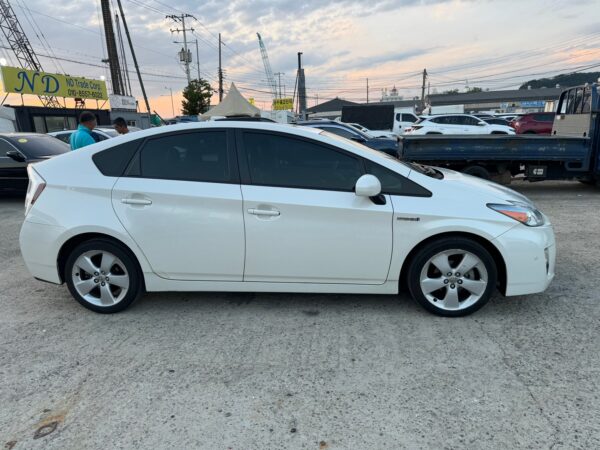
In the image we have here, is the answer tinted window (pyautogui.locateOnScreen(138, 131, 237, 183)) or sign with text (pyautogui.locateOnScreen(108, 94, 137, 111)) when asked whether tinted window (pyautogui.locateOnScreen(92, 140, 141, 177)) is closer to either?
tinted window (pyautogui.locateOnScreen(138, 131, 237, 183))

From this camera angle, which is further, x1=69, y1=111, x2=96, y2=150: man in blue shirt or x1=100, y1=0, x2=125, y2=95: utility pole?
x1=100, y1=0, x2=125, y2=95: utility pole

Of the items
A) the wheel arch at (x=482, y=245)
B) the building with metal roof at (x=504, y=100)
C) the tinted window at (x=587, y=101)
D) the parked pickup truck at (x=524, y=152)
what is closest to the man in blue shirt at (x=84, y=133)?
the wheel arch at (x=482, y=245)

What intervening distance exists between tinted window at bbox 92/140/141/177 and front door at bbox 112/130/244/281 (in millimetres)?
71

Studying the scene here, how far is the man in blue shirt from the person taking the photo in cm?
618

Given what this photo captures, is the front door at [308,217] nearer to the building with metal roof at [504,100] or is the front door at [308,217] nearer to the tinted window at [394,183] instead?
the tinted window at [394,183]

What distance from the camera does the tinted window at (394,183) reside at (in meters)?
3.40

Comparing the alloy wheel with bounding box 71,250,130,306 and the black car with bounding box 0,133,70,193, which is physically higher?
the black car with bounding box 0,133,70,193

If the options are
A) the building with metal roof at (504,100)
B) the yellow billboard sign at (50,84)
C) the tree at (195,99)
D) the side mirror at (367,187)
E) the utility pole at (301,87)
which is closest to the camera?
the side mirror at (367,187)

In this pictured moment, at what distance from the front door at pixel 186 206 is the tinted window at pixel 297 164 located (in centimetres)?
20

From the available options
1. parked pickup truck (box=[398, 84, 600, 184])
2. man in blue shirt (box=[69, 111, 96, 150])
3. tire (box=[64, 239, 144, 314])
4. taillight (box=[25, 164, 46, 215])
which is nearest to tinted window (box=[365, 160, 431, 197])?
tire (box=[64, 239, 144, 314])

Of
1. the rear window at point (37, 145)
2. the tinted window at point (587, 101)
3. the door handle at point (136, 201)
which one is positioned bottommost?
the door handle at point (136, 201)

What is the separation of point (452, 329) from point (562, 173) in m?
7.22

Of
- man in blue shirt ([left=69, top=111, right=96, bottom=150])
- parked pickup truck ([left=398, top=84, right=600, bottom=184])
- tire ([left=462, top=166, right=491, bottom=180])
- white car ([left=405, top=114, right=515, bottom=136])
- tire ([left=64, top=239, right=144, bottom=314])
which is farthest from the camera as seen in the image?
white car ([left=405, top=114, right=515, bottom=136])

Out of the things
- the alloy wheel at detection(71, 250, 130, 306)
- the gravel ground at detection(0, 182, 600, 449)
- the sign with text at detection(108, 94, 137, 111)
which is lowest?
the gravel ground at detection(0, 182, 600, 449)
